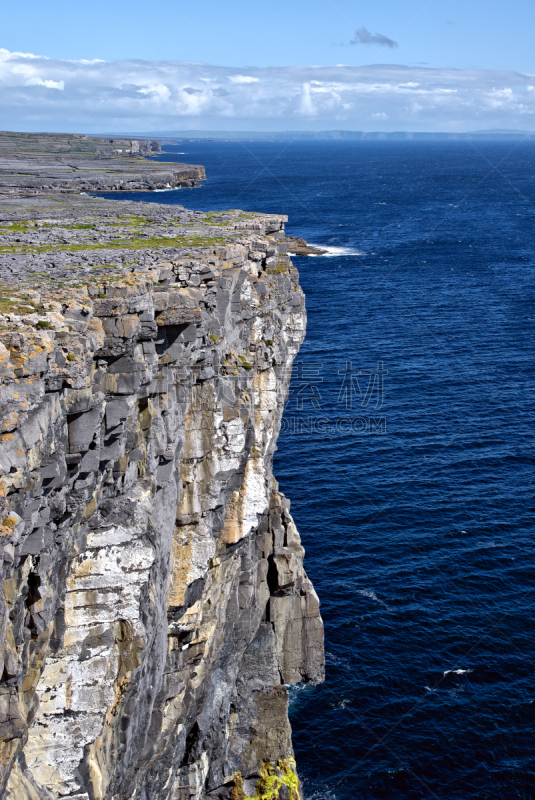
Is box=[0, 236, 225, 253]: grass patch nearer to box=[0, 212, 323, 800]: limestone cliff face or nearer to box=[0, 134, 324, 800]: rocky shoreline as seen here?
box=[0, 134, 324, 800]: rocky shoreline

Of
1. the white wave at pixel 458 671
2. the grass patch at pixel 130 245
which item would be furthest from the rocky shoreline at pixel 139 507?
the white wave at pixel 458 671

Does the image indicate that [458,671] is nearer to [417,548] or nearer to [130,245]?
[417,548]

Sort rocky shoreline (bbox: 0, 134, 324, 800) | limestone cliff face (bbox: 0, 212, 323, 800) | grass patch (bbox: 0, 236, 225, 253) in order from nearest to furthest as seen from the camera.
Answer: limestone cliff face (bbox: 0, 212, 323, 800)
rocky shoreline (bbox: 0, 134, 324, 800)
grass patch (bbox: 0, 236, 225, 253)

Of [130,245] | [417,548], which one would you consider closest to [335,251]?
[417,548]

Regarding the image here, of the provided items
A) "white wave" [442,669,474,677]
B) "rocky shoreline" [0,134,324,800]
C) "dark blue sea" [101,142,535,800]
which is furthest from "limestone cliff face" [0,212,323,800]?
"white wave" [442,669,474,677]

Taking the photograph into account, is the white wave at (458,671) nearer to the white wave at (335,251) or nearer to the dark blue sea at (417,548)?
the dark blue sea at (417,548)
